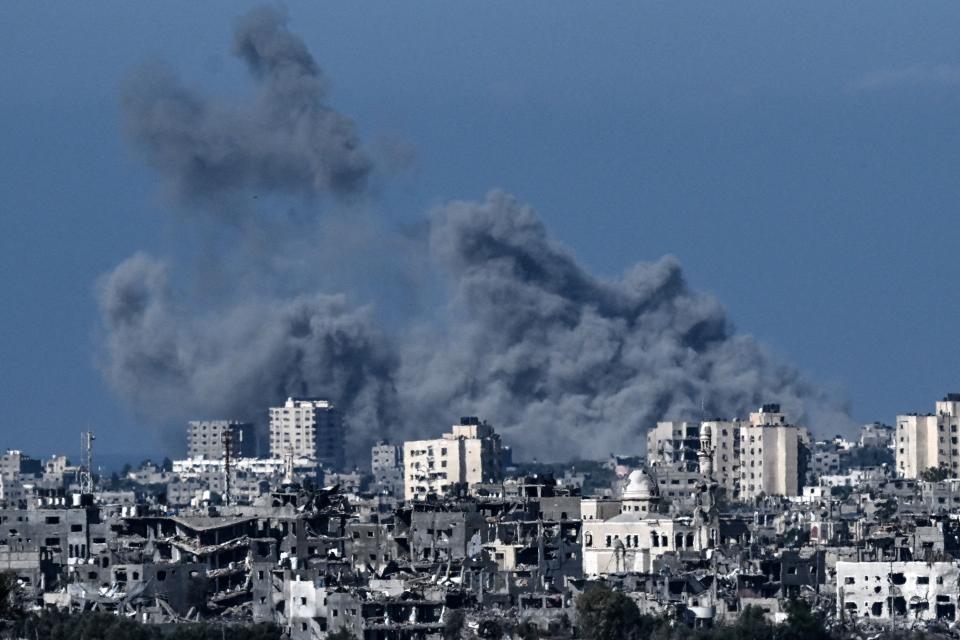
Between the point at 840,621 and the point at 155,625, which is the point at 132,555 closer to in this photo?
the point at 155,625

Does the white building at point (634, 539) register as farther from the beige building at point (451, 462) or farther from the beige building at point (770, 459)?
the beige building at point (770, 459)

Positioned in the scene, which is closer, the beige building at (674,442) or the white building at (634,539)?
the white building at (634,539)

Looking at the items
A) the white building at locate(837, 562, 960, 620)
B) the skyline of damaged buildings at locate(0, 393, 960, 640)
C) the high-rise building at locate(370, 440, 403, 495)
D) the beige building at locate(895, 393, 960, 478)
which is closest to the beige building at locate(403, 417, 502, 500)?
the high-rise building at locate(370, 440, 403, 495)

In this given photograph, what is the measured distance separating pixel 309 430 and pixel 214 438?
4499 mm

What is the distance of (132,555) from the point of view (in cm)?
6456

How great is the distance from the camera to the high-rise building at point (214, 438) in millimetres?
149250

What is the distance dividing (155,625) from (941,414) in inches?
2468

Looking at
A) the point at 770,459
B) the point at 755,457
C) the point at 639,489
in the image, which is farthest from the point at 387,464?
the point at 639,489

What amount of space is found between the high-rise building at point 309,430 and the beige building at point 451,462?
101ft

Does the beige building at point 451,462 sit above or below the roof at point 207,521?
above

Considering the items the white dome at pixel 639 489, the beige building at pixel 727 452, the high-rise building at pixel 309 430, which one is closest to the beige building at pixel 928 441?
the beige building at pixel 727 452

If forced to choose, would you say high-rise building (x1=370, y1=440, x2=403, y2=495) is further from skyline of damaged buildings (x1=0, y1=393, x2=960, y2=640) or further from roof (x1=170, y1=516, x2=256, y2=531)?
roof (x1=170, y1=516, x2=256, y2=531)

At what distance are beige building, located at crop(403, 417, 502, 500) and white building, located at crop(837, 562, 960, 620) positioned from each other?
4835cm

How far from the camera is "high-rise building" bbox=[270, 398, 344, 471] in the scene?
149500mm
